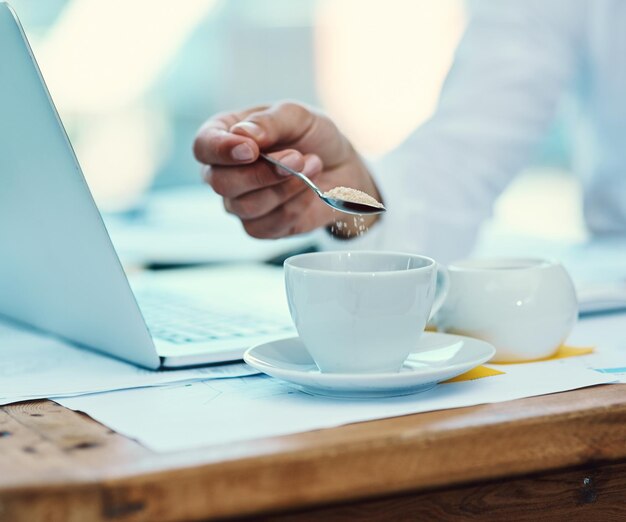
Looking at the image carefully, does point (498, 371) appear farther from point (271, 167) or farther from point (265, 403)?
point (271, 167)

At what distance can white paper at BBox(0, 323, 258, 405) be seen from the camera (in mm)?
526

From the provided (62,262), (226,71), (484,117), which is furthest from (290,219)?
(226,71)

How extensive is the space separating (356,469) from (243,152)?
1.04 feet

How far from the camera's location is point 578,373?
0.53 meters

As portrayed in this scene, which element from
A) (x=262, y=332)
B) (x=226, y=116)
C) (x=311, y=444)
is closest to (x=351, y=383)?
(x=311, y=444)

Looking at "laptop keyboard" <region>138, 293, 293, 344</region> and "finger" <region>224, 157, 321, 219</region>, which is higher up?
"finger" <region>224, 157, 321, 219</region>

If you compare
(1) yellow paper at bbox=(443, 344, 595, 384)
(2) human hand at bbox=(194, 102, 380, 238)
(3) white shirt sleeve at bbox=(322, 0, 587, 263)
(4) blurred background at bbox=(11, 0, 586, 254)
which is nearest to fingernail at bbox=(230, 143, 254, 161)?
(2) human hand at bbox=(194, 102, 380, 238)

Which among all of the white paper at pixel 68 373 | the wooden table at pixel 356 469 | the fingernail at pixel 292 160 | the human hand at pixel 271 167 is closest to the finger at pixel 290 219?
the human hand at pixel 271 167

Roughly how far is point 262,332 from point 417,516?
253 mm

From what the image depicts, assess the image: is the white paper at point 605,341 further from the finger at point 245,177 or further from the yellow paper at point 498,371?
the finger at point 245,177

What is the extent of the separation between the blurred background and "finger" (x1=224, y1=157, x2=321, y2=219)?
2.47m

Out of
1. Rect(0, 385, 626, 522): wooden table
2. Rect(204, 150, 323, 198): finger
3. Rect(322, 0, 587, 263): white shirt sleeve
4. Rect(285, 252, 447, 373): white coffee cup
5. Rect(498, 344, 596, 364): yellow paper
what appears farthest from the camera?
Rect(322, 0, 587, 263): white shirt sleeve

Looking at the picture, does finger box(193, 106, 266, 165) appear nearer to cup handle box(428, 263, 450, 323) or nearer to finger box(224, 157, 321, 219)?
finger box(224, 157, 321, 219)

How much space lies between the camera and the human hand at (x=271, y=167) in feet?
2.20
